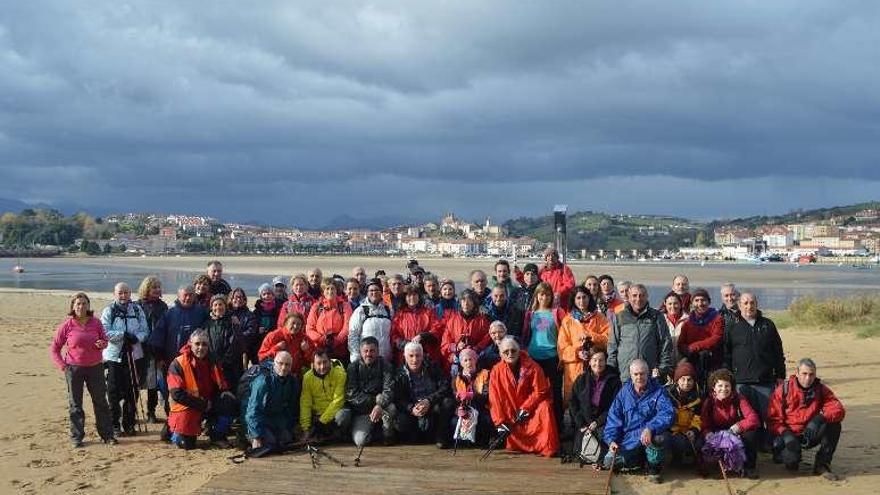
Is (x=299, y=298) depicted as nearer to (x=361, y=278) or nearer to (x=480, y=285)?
(x=361, y=278)

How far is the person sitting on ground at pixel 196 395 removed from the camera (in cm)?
677

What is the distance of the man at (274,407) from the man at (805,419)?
4346 millimetres

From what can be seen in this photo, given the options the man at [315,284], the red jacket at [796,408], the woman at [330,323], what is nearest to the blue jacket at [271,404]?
the woman at [330,323]

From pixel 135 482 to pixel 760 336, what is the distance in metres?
5.67

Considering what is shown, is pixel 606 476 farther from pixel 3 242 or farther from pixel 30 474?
pixel 3 242

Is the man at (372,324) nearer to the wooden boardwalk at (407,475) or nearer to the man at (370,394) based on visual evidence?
the man at (370,394)

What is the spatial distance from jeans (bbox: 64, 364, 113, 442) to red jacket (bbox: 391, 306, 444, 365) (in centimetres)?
293

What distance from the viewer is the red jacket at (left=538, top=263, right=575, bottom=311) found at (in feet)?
27.8

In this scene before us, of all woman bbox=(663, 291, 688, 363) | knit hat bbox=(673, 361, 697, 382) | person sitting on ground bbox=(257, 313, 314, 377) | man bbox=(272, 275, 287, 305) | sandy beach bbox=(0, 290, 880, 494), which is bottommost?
sandy beach bbox=(0, 290, 880, 494)

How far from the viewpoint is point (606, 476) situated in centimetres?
577

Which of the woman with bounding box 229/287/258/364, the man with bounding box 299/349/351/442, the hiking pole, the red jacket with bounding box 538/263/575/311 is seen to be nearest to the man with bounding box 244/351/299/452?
the man with bounding box 299/349/351/442

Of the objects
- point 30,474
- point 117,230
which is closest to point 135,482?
point 30,474

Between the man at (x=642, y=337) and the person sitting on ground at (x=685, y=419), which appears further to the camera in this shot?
the man at (x=642, y=337)

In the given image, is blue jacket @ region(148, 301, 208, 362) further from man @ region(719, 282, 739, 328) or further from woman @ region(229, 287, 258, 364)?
man @ region(719, 282, 739, 328)
